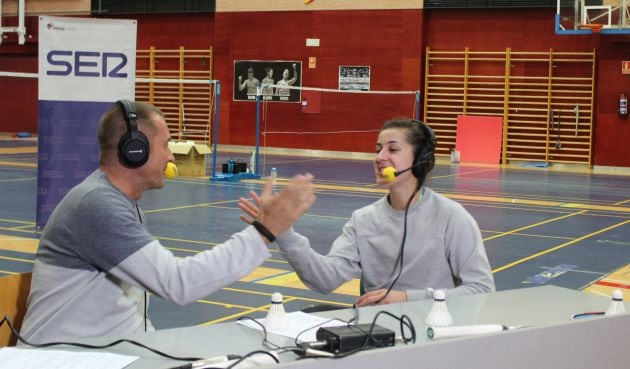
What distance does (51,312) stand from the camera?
11.1ft

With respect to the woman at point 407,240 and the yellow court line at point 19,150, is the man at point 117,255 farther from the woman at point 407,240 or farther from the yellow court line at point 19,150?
the yellow court line at point 19,150

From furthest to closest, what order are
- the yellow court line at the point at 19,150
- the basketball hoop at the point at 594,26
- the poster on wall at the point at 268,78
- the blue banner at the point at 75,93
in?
the poster on wall at the point at 268,78
the yellow court line at the point at 19,150
the basketball hoop at the point at 594,26
the blue banner at the point at 75,93

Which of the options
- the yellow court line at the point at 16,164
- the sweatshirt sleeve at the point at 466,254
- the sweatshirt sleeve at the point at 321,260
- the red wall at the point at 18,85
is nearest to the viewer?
the sweatshirt sleeve at the point at 321,260

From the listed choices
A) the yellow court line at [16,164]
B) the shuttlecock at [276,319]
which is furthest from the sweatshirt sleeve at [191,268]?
the yellow court line at [16,164]

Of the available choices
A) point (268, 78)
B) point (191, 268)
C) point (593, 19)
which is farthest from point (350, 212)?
point (268, 78)

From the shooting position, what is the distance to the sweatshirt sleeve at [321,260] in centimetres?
418

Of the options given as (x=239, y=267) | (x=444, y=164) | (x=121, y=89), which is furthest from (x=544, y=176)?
(x=239, y=267)

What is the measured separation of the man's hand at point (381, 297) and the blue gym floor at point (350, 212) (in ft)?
9.34

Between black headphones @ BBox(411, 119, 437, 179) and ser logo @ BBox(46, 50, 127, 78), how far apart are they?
253 inches

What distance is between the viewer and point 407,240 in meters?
4.51

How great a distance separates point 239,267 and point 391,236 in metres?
1.39

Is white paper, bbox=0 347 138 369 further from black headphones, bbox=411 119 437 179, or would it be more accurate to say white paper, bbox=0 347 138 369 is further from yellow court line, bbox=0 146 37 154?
yellow court line, bbox=0 146 37 154

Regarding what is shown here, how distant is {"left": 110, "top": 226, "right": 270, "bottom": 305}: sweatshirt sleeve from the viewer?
3.26 meters

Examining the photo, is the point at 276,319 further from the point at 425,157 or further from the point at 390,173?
the point at 425,157
